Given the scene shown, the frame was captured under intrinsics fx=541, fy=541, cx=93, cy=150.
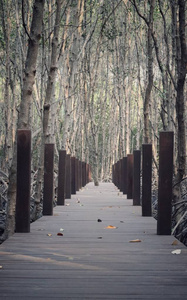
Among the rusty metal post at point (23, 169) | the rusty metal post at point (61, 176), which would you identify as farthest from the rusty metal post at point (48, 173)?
the rusty metal post at point (23, 169)

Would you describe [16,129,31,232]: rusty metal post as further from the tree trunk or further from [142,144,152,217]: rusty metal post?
[142,144,152,217]: rusty metal post

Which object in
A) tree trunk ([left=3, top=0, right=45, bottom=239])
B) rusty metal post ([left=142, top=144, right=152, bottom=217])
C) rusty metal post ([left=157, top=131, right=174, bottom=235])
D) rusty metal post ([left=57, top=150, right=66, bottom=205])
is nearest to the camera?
rusty metal post ([left=157, top=131, right=174, bottom=235])

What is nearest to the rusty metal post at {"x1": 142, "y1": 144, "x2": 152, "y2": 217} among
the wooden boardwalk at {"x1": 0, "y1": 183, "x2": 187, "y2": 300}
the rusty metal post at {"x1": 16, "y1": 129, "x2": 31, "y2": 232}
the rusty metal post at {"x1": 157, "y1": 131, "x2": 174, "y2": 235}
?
the wooden boardwalk at {"x1": 0, "y1": 183, "x2": 187, "y2": 300}

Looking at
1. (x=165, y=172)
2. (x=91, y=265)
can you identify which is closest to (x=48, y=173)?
(x=165, y=172)

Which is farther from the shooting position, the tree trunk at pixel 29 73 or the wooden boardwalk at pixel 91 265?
the tree trunk at pixel 29 73

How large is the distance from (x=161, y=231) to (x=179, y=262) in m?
1.17

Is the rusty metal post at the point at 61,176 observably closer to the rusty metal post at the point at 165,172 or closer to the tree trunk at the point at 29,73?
the tree trunk at the point at 29,73

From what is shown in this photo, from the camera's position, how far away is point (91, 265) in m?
2.76

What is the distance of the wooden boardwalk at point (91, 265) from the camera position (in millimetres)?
2205

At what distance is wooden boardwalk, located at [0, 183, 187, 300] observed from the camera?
221cm

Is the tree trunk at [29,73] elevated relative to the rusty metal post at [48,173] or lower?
elevated

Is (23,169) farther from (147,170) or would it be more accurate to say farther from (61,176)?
(61,176)

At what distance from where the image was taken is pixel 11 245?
3.35 m

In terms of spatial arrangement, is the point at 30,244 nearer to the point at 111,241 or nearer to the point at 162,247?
the point at 111,241
